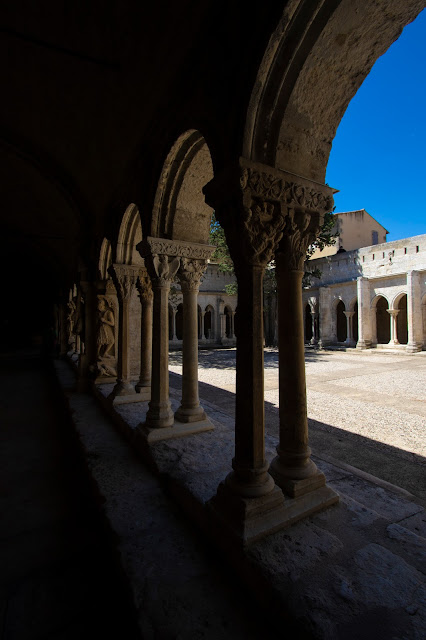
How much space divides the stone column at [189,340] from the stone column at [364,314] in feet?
51.9

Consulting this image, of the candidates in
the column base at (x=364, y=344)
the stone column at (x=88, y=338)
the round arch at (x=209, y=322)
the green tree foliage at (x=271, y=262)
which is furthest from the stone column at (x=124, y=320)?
the round arch at (x=209, y=322)

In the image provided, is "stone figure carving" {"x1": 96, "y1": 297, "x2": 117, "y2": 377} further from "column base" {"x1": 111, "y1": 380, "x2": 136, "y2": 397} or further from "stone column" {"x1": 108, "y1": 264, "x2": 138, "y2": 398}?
"column base" {"x1": 111, "y1": 380, "x2": 136, "y2": 397}

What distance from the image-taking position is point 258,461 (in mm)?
1850

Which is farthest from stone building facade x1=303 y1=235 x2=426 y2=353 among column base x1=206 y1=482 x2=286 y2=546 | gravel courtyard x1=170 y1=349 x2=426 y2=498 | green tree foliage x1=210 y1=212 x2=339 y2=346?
column base x1=206 y1=482 x2=286 y2=546

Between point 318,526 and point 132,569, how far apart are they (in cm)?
99

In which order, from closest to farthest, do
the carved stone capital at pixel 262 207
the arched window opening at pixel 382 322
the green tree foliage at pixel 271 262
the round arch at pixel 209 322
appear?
1. the carved stone capital at pixel 262 207
2. the green tree foliage at pixel 271 262
3. the arched window opening at pixel 382 322
4. the round arch at pixel 209 322

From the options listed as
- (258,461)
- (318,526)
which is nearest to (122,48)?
(258,461)

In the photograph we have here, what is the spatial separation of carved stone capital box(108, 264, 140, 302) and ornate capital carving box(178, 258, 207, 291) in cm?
152

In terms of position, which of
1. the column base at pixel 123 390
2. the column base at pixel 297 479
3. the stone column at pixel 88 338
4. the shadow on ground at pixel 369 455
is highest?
the stone column at pixel 88 338

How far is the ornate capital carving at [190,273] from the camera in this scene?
132 inches

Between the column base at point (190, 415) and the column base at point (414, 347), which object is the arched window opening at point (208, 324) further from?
the column base at point (190, 415)

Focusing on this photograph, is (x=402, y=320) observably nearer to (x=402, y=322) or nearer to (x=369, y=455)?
(x=402, y=322)

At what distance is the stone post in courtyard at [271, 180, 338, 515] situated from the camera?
77.7 inches

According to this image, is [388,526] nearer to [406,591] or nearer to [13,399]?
[406,591]
